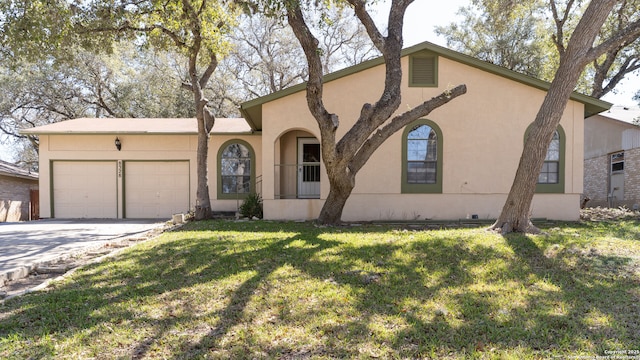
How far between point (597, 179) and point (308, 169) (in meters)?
14.3

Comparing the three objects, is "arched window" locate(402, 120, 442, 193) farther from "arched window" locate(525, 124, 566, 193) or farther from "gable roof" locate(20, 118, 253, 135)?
"gable roof" locate(20, 118, 253, 135)

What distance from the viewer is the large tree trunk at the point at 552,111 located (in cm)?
691

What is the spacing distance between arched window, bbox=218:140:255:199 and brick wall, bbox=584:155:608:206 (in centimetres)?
1581

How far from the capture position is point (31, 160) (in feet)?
85.4

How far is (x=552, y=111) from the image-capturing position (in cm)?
700

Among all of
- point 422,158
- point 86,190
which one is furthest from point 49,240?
point 422,158

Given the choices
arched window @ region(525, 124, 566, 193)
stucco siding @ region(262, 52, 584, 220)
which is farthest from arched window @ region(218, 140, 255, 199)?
arched window @ region(525, 124, 566, 193)

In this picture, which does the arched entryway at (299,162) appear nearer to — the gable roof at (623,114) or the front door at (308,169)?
the front door at (308,169)

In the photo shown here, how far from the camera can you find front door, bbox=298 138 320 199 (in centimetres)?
1286

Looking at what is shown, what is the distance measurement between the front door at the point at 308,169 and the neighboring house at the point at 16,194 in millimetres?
12876

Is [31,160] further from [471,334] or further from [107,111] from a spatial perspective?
[471,334]

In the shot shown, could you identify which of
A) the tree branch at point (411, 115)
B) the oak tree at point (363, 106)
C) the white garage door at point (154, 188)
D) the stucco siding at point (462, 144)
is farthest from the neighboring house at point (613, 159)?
the white garage door at point (154, 188)

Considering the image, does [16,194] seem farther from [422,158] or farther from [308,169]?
[422,158]

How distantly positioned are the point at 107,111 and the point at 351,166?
20045 mm
